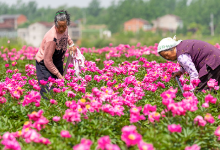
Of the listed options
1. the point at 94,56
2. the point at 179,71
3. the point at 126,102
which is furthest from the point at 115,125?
the point at 94,56

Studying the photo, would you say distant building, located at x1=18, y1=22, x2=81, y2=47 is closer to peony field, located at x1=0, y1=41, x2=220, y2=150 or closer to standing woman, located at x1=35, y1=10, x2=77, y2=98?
standing woman, located at x1=35, y1=10, x2=77, y2=98

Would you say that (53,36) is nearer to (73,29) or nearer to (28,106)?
(28,106)

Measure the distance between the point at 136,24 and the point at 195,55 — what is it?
284 ft

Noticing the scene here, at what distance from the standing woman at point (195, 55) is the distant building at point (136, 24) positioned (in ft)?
280

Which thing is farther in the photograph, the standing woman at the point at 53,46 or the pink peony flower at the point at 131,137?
the standing woman at the point at 53,46

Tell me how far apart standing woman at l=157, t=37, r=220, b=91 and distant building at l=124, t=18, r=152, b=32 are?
85.2 metres

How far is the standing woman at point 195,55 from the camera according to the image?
4095 mm

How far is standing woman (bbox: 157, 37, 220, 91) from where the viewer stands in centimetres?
409

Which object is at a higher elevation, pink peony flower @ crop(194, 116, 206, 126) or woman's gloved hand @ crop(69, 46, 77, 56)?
woman's gloved hand @ crop(69, 46, 77, 56)

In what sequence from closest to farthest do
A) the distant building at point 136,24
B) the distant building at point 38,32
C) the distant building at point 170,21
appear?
the distant building at point 38,32 → the distant building at point 136,24 → the distant building at point 170,21

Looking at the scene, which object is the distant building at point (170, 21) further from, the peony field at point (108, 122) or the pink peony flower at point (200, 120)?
the pink peony flower at point (200, 120)

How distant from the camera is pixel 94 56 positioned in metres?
8.59

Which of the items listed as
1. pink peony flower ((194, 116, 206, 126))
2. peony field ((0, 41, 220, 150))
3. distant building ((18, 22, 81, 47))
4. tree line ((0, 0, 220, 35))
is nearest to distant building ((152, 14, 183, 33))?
tree line ((0, 0, 220, 35))

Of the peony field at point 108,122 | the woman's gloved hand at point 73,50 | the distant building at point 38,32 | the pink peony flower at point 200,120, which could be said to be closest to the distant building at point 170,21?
the distant building at point 38,32
